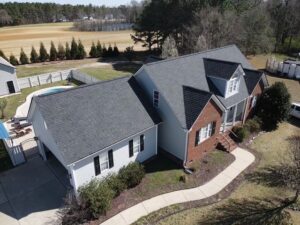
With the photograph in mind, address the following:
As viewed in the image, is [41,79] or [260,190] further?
[41,79]

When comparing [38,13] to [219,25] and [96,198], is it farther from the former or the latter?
[96,198]

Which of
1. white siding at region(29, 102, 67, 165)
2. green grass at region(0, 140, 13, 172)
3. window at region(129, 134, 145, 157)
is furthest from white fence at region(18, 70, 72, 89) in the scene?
window at region(129, 134, 145, 157)

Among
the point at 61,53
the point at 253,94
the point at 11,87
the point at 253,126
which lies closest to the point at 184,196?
the point at 253,126

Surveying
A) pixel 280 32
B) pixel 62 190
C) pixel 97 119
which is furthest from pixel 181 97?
pixel 280 32

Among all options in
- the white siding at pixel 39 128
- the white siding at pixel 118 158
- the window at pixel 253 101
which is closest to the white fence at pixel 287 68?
the window at pixel 253 101

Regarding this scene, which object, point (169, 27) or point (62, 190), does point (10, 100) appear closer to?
point (62, 190)

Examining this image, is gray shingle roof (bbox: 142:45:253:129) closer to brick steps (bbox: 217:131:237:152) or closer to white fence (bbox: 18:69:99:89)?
brick steps (bbox: 217:131:237:152)

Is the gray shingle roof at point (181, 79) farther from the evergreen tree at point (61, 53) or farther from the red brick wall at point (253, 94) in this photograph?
the evergreen tree at point (61, 53)
